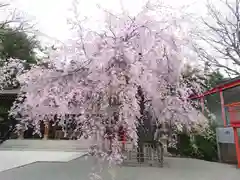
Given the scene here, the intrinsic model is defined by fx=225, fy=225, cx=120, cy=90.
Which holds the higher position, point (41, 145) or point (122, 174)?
point (41, 145)

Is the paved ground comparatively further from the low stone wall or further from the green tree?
the green tree

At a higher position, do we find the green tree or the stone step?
the green tree

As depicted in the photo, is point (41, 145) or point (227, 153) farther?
point (41, 145)

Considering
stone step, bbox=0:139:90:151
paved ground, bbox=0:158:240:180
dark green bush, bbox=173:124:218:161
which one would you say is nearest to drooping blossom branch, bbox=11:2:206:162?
paved ground, bbox=0:158:240:180

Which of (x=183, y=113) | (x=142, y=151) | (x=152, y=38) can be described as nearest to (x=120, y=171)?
(x=142, y=151)

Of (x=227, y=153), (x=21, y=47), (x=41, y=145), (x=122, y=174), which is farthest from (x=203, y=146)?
(x=21, y=47)

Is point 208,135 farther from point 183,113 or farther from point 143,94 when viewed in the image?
point 143,94

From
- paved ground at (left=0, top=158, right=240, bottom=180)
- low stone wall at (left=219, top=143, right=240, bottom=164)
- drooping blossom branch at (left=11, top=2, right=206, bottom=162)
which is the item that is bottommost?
paved ground at (left=0, top=158, right=240, bottom=180)

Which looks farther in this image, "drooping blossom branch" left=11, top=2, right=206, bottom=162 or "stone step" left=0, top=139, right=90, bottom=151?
"stone step" left=0, top=139, right=90, bottom=151

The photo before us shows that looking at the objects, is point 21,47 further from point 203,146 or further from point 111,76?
point 111,76

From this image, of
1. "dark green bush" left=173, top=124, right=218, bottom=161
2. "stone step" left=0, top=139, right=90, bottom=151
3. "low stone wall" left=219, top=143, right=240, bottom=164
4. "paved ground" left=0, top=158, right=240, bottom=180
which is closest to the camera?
"paved ground" left=0, top=158, right=240, bottom=180

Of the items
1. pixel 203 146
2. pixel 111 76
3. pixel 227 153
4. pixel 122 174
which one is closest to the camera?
pixel 111 76

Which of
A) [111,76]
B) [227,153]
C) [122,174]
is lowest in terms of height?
[122,174]

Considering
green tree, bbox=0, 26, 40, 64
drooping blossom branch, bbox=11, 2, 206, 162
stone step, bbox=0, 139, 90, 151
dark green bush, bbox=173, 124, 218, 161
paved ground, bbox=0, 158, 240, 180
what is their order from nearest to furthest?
1. drooping blossom branch, bbox=11, 2, 206, 162
2. paved ground, bbox=0, 158, 240, 180
3. dark green bush, bbox=173, 124, 218, 161
4. stone step, bbox=0, 139, 90, 151
5. green tree, bbox=0, 26, 40, 64
